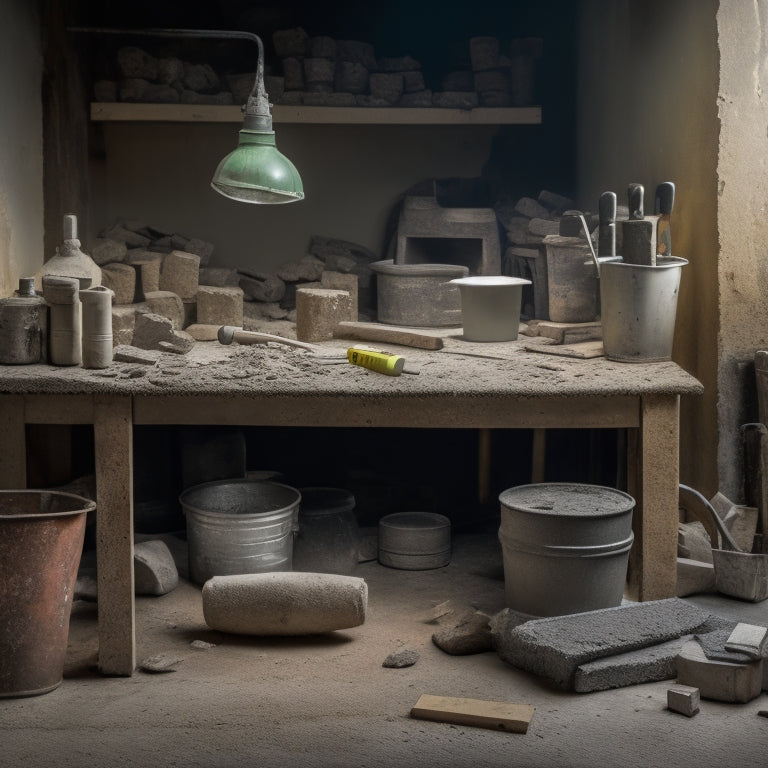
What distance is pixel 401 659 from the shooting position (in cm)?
421

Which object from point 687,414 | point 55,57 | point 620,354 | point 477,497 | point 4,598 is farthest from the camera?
point 477,497

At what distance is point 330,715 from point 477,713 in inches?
19.7

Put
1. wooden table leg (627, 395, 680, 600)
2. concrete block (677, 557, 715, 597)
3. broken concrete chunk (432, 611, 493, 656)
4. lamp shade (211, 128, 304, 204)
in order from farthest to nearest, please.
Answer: concrete block (677, 557, 715, 597) → lamp shade (211, 128, 304, 204) → broken concrete chunk (432, 611, 493, 656) → wooden table leg (627, 395, 680, 600)

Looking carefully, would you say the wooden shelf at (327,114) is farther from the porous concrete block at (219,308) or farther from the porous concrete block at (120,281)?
the porous concrete block at (219,308)

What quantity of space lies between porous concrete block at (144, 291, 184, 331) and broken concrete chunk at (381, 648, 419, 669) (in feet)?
7.72

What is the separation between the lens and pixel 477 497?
257 inches

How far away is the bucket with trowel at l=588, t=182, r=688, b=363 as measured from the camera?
4449mm

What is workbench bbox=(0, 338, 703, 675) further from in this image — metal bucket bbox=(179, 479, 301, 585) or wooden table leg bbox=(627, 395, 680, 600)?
metal bucket bbox=(179, 479, 301, 585)

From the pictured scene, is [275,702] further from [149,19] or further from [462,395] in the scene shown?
[149,19]

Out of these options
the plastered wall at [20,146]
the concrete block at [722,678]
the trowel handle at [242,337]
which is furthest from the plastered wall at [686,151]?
the plastered wall at [20,146]

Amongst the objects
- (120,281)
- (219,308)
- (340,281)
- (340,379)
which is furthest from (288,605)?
(340,281)

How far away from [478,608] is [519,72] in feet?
12.0

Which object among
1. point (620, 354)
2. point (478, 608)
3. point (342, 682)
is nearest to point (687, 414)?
point (620, 354)

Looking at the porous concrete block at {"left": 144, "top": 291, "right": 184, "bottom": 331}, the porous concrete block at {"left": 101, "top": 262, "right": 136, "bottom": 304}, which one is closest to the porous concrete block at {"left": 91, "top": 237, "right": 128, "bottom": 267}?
the porous concrete block at {"left": 101, "top": 262, "right": 136, "bottom": 304}
